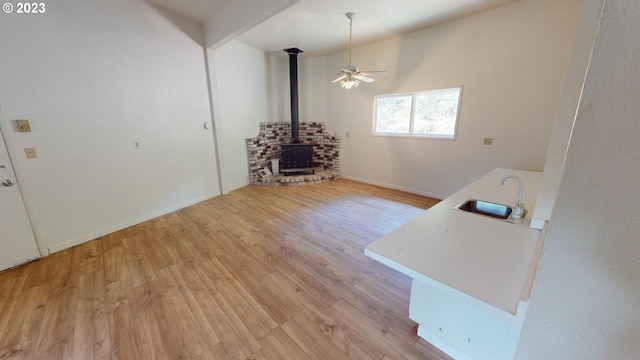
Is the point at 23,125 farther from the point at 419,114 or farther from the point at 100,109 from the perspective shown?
the point at 419,114

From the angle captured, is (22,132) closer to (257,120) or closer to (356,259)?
(257,120)

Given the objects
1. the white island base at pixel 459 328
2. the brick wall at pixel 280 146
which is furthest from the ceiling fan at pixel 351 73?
the white island base at pixel 459 328

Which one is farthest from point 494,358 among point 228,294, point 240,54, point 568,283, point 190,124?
point 240,54

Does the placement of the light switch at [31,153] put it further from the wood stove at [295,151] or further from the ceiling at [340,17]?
the wood stove at [295,151]

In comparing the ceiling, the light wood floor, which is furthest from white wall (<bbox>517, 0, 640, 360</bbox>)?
the ceiling

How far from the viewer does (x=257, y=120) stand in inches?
196

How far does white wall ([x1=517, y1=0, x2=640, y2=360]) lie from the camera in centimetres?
41

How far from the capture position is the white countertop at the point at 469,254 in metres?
0.90

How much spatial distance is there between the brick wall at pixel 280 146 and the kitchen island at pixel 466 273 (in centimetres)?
405

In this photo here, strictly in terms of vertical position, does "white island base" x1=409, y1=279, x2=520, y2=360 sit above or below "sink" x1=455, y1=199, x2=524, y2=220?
below

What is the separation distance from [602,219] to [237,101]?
4832 millimetres

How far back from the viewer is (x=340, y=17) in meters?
3.31

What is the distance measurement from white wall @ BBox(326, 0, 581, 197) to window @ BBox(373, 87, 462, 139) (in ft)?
0.39

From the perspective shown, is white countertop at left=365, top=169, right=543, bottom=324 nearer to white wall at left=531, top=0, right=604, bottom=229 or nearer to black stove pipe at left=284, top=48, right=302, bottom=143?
white wall at left=531, top=0, right=604, bottom=229
